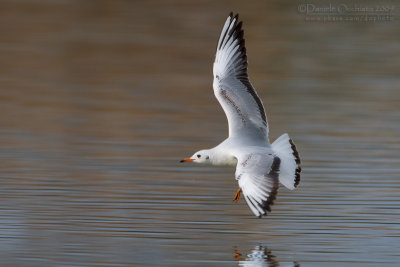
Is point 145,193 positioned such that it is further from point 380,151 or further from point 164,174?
point 380,151

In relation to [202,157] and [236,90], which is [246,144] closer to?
[202,157]

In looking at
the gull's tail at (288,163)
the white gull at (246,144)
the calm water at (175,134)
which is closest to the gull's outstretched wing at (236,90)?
the white gull at (246,144)

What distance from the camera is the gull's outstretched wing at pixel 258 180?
8.06m

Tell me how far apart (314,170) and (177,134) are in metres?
2.22

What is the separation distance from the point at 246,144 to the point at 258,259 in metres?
1.44

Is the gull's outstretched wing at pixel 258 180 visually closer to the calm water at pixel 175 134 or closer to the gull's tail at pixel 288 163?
the gull's tail at pixel 288 163

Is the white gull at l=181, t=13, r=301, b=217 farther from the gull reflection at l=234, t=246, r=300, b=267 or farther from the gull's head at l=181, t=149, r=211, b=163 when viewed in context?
the gull reflection at l=234, t=246, r=300, b=267

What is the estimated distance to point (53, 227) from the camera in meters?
8.80

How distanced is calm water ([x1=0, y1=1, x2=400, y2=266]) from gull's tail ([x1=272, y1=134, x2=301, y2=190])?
434mm

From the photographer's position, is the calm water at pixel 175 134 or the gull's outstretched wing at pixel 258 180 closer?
the gull's outstretched wing at pixel 258 180

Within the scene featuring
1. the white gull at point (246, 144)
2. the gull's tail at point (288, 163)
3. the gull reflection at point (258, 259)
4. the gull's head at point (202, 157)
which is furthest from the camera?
the gull's head at point (202, 157)

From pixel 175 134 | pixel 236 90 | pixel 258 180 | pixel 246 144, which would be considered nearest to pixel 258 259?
pixel 258 180

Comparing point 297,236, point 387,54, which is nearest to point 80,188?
point 297,236

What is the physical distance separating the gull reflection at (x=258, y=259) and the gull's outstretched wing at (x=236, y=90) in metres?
1.46
